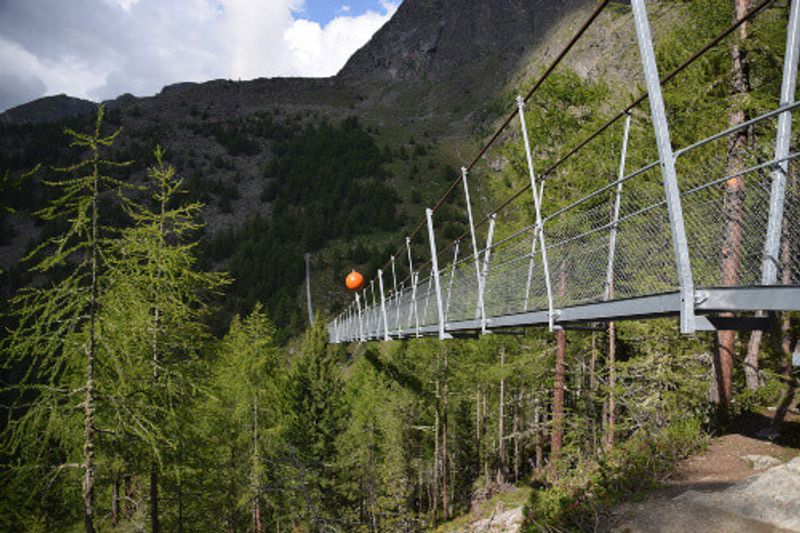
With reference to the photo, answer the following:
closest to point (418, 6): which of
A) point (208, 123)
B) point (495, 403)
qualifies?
point (208, 123)

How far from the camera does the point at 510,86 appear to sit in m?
132

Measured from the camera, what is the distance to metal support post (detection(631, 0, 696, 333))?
2402 millimetres

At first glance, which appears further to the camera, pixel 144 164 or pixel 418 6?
pixel 418 6

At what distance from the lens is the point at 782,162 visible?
2359 millimetres

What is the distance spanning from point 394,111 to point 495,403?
139 m

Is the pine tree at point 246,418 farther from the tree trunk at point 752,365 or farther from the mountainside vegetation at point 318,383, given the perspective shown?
the tree trunk at point 752,365

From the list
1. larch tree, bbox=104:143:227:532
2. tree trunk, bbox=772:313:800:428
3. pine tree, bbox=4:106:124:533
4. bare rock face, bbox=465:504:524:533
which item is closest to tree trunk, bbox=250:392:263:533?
larch tree, bbox=104:143:227:532

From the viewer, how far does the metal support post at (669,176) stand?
240 cm

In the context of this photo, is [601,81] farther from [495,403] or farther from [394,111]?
[394,111]

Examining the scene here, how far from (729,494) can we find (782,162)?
152 inches

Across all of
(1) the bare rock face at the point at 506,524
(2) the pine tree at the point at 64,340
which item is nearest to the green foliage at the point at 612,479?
(1) the bare rock face at the point at 506,524

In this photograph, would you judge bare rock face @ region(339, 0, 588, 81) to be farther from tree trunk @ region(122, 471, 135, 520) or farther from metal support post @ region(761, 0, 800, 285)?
metal support post @ region(761, 0, 800, 285)

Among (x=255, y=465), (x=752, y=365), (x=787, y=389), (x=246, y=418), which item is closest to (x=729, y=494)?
(x=787, y=389)

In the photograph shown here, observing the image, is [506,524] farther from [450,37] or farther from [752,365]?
[450,37]
